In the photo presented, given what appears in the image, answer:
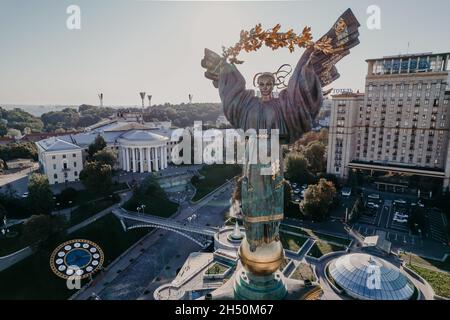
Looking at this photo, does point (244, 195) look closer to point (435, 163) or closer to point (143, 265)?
point (143, 265)

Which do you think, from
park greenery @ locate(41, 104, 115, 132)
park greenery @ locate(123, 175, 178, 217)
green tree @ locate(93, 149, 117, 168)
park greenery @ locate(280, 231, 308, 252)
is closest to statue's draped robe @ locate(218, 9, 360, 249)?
park greenery @ locate(280, 231, 308, 252)

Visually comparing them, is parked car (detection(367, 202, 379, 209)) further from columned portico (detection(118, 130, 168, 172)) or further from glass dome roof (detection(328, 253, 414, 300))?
columned portico (detection(118, 130, 168, 172))

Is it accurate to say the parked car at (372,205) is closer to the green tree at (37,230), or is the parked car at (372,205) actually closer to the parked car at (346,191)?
the parked car at (346,191)

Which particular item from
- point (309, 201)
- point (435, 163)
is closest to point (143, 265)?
point (309, 201)

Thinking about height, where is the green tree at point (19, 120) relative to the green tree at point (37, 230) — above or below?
above

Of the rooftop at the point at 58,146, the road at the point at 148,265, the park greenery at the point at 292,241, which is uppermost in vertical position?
the rooftop at the point at 58,146

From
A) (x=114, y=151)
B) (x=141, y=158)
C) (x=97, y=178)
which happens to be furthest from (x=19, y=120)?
(x=97, y=178)

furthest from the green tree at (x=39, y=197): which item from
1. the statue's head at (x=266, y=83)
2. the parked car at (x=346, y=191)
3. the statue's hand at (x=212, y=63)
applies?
the parked car at (x=346, y=191)
